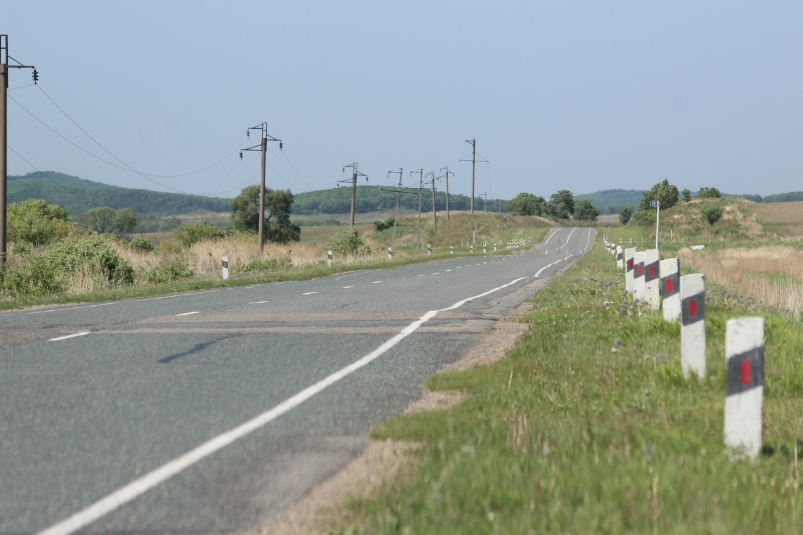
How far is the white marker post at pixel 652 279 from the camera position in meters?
13.0

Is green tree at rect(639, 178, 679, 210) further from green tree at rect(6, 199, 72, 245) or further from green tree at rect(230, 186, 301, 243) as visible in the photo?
green tree at rect(6, 199, 72, 245)

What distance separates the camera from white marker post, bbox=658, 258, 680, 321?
9.61 meters

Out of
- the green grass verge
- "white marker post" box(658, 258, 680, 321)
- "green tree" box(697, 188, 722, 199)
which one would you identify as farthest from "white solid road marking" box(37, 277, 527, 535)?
"green tree" box(697, 188, 722, 199)

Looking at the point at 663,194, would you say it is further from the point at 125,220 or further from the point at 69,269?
the point at 69,269

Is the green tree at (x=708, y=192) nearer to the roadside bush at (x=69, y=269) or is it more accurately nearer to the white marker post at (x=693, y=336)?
the roadside bush at (x=69, y=269)

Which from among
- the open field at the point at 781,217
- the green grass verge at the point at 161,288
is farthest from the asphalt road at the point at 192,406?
the open field at the point at 781,217

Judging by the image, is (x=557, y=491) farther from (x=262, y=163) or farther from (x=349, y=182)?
(x=349, y=182)

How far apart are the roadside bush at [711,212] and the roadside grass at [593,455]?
371ft

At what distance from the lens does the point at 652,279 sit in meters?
13.2

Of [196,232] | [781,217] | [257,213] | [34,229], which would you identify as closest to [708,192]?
[781,217]

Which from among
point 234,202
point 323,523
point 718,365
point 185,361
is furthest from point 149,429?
point 234,202

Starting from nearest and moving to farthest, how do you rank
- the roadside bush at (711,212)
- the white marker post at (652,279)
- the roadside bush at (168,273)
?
the white marker post at (652,279) → the roadside bush at (168,273) → the roadside bush at (711,212)

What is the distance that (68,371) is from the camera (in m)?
8.62

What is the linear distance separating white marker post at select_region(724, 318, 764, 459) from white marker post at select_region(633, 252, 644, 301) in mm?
8911
